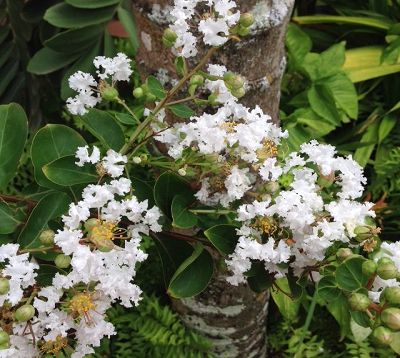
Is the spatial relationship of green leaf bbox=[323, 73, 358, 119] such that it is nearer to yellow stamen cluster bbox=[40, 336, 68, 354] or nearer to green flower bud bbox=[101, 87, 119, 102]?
green flower bud bbox=[101, 87, 119, 102]

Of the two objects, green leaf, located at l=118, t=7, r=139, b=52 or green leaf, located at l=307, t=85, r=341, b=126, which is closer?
green leaf, located at l=118, t=7, r=139, b=52

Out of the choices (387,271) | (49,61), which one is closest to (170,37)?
(387,271)

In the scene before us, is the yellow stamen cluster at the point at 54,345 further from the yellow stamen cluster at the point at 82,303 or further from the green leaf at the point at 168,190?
the green leaf at the point at 168,190

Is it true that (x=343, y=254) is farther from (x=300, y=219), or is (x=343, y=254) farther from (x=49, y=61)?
(x=49, y=61)

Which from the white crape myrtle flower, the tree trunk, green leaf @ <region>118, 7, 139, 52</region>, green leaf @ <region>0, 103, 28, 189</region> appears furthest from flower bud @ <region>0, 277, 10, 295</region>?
green leaf @ <region>118, 7, 139, 52</region>

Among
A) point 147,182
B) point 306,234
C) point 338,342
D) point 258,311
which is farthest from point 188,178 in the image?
point 338,342

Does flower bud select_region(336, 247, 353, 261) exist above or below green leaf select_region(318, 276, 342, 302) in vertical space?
above

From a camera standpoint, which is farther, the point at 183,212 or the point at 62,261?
the point at 183,212
